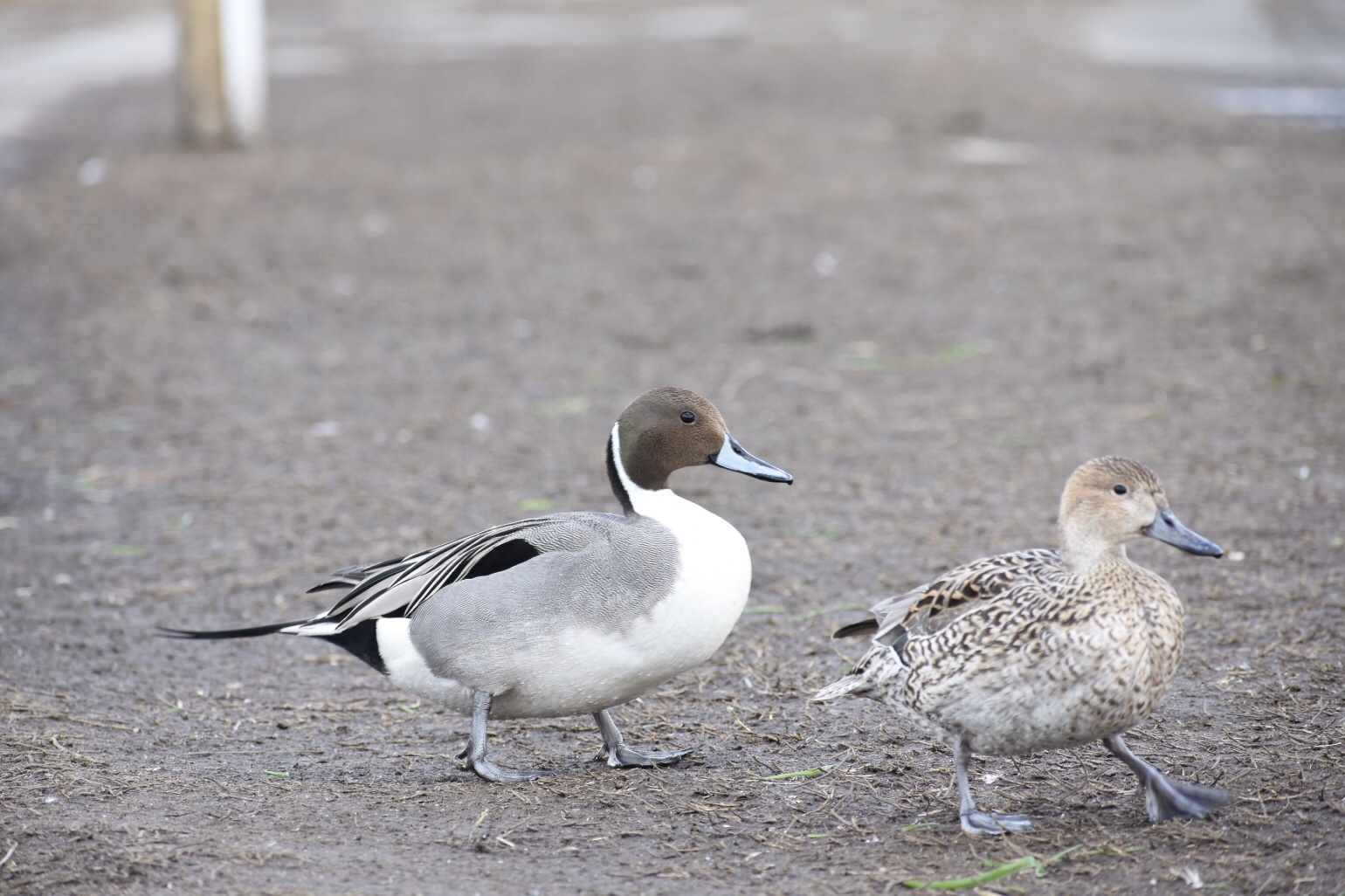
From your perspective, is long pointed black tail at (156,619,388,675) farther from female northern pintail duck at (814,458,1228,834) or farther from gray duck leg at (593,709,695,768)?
female northern pintail duck at (814,458,1228,834)

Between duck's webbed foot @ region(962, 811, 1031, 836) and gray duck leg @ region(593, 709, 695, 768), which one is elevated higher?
duck's webbed foot @ region(962, 811, 1031, 836)

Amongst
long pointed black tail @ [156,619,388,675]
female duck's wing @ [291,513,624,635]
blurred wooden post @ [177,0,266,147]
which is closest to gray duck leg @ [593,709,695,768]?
female duck's wing @ [291,513,624,635]

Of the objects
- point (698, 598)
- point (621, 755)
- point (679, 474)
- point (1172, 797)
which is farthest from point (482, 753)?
point (679, 474)

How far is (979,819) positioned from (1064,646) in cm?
45

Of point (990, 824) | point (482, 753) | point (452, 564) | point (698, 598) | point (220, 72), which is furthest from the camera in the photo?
point (220, 72)

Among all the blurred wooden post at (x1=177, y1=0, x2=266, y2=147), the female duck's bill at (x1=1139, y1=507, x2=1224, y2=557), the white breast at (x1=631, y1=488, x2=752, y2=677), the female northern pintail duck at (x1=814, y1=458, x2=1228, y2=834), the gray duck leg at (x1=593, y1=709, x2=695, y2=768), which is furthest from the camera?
the blurred wooden post at (x1=177, y1=0, x2=266, y2=147)

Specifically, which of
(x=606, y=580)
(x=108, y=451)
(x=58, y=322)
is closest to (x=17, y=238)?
(x=58, y=322)

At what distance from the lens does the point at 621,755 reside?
3822 mm

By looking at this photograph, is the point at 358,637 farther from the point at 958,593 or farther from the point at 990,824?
the point at 990,824

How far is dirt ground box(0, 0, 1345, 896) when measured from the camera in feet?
11.2

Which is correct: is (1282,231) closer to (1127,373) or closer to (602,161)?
(1127,373)

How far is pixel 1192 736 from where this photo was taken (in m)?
3.78

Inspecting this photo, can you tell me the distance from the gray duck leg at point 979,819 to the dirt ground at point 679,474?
0.04 meters

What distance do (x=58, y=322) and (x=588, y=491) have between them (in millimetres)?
4200
